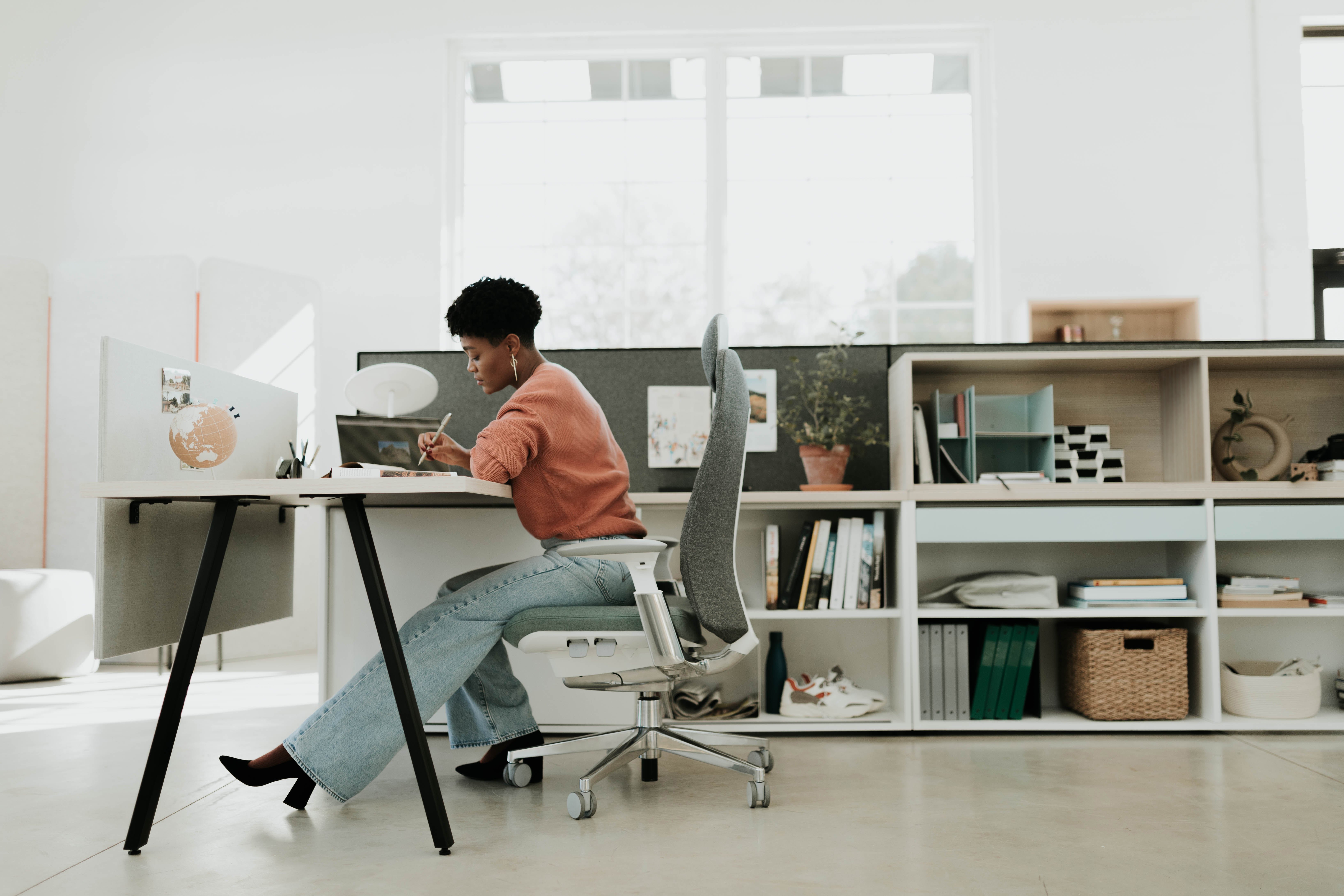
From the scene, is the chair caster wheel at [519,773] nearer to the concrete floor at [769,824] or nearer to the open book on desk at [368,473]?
the concrete floor at [769,824]

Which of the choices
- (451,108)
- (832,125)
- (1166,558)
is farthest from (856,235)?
(1166,558)

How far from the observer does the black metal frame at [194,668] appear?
1619 millimetres

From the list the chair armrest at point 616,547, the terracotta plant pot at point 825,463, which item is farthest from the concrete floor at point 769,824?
the terracotta plant pot at point 825,463

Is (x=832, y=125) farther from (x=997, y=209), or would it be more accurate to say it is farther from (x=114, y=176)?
(x=114, y=176)

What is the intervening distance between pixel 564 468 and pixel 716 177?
326 cm

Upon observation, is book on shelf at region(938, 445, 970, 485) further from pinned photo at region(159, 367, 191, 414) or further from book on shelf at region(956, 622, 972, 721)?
pinned photo at region(159, 367, 191, 414)

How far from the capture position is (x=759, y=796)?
1914 mm

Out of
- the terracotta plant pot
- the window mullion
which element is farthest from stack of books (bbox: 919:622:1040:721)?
the window mullion

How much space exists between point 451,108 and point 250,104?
1.01m

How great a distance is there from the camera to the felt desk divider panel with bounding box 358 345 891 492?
295 centimetres

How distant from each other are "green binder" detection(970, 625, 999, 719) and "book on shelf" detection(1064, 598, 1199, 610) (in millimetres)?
265

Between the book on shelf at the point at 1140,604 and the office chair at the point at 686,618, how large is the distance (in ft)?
4.28

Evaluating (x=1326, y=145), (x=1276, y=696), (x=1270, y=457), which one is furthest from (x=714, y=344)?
(x=1326, y=145)

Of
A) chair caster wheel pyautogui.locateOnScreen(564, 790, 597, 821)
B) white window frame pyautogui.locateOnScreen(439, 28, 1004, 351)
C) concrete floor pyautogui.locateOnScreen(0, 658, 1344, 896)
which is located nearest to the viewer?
concrete floor pyautogui.locateOnScreen(0, 658, 1344, 896)
